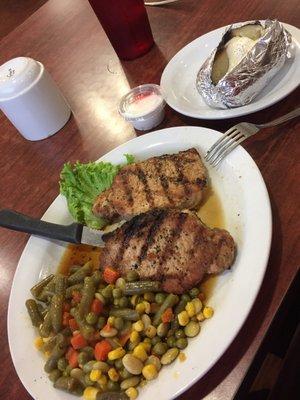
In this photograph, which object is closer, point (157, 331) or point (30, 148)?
point (157, 331)

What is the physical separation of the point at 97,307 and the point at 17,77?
1.17 metres

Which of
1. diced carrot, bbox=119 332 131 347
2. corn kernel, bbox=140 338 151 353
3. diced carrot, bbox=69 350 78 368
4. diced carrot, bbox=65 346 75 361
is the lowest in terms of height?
corn kernel, bbox=140 338 151 353

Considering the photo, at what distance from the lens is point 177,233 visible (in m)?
1.51

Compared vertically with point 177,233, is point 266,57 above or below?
above

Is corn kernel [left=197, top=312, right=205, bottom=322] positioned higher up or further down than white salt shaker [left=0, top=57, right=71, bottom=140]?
further down

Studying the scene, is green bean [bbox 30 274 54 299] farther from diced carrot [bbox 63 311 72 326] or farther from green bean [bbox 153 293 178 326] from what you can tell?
green bean [bbox 153 293 178 326]

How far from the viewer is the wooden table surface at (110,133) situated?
4.40ft

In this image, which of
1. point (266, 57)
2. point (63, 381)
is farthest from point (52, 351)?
point (266, 57)

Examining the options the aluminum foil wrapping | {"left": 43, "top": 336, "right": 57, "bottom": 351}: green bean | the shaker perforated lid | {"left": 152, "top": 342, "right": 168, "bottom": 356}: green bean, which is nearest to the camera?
{"left": 152, "top": 342, "right": 168, "bottom": 356}: green bean

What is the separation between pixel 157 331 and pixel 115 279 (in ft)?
0.86

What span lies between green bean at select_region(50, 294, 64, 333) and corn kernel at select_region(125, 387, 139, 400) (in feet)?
1.15

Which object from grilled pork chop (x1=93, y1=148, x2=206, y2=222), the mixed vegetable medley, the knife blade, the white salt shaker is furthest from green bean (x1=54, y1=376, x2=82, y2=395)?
the white salt shaker

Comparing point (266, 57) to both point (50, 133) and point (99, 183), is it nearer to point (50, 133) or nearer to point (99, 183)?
point (99, 183)

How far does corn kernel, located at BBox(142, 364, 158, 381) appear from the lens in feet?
4.26
